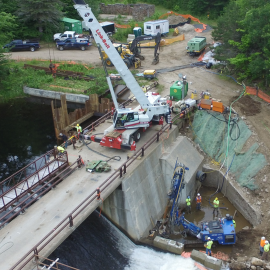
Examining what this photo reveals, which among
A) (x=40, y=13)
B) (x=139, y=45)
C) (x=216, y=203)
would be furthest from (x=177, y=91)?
(x=40, y=13)

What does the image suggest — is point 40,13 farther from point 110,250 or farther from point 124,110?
point 110,250

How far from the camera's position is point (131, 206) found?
63.9ft

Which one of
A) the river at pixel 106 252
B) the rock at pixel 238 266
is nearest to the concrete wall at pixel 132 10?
the river at pixel 106 252

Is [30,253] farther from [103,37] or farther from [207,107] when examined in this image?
[207,107]

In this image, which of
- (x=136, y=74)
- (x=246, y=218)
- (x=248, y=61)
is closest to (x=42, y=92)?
(x=136, y=74)

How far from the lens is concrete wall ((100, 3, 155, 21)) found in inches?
2667

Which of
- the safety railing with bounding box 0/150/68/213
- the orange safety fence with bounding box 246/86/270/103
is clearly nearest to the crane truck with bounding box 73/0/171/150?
the safety railing with bounding box 0/150/68/213

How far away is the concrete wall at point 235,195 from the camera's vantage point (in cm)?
2134

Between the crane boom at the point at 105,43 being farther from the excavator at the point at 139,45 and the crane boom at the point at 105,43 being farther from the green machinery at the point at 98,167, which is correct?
the excavator at the point at 139,45

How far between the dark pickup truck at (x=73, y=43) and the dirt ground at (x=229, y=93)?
95 cm

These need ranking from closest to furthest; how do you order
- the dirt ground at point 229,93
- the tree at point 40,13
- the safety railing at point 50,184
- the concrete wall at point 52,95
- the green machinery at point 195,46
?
the safety railing at point 50,184, the dirt ground at point 229,93, the concrete wall at point 52,95, the green machinery at point 195,46, the tree at point 40,13

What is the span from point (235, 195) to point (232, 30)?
20028 mm

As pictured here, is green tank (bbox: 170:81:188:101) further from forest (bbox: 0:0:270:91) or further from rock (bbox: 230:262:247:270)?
rock (bbox: 230:262:247:270)

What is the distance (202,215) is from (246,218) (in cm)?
284
